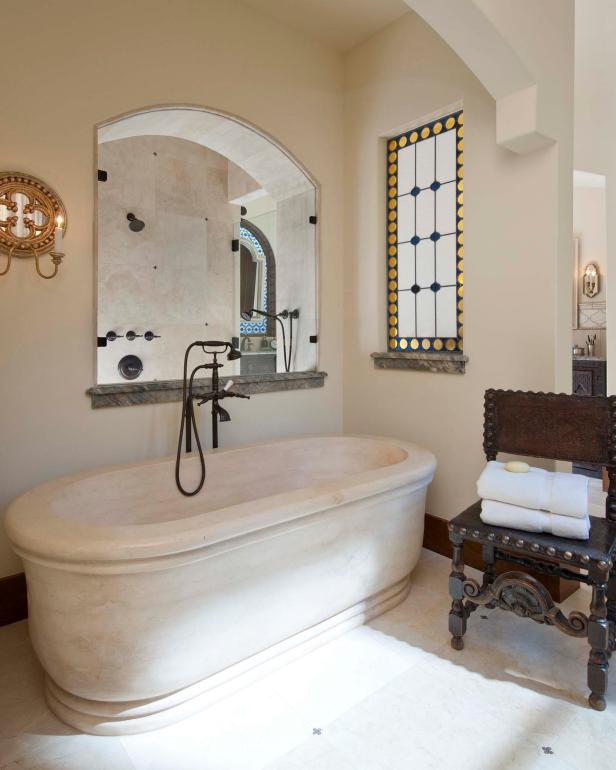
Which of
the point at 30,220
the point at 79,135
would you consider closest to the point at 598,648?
the point at 30,220

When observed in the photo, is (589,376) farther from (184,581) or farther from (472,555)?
(184,581)

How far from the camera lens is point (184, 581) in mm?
1479

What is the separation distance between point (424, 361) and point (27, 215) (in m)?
1.97

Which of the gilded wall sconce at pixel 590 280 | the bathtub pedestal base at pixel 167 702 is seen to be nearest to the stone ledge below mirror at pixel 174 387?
the bathtub pedestal base at pixel 167 702

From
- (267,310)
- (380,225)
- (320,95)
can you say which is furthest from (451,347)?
(320,95)

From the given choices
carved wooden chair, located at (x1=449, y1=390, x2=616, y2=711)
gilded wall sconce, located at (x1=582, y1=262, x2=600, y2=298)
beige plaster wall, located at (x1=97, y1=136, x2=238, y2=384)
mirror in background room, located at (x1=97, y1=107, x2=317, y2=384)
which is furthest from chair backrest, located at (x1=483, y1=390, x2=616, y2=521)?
gilded wall sconce, located at (x1=582, y1=262, x2=600, y2=298)

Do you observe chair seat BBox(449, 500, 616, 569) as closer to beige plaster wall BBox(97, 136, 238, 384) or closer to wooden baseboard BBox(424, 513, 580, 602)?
wooden baseboard BBox(424, 513, 580, 602)

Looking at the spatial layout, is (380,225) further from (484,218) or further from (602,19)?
(602,19)

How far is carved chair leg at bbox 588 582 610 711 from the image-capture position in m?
1.58

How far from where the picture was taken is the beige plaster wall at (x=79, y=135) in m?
2.10

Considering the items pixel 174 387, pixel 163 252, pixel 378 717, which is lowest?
pixel 378 717

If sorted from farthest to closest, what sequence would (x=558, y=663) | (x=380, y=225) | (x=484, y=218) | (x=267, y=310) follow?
(x=267, y=310) → (x=380, y=225) → (x=484, y=218) → (x=558, y=663)

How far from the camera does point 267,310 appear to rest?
129 inches

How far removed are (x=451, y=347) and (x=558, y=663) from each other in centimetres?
153
